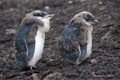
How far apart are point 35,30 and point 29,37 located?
7.2 inches

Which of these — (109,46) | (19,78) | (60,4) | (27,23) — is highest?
(60,4)

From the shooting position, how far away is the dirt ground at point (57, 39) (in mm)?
6504

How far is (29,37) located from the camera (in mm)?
6965

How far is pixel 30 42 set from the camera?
6.93m

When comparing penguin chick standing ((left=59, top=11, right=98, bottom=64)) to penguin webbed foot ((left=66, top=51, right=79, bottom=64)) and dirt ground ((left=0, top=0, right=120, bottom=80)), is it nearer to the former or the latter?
penguin webbed foot ((left=66, top=51, right=79, bottom=64))

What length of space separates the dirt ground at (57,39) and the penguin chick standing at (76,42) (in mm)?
182

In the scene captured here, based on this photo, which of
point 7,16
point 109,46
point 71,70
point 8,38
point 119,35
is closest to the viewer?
point 71,70

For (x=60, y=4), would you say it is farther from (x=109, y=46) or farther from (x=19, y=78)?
(x=19, y=78)

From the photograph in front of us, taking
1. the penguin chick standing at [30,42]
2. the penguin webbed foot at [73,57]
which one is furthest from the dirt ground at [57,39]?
the penguin chick standing at [30,42]

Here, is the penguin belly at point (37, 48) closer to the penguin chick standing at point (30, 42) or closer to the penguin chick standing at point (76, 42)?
the penguin chick standing at point (30, 42)

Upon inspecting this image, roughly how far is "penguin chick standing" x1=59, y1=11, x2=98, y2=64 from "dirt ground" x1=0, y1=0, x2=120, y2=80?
182mm

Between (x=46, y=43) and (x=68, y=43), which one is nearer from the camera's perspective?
(x=68, y=43)

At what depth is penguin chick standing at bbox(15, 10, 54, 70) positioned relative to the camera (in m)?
6.92

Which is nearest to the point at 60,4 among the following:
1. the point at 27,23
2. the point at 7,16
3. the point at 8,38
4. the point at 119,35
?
the point at 7,16
